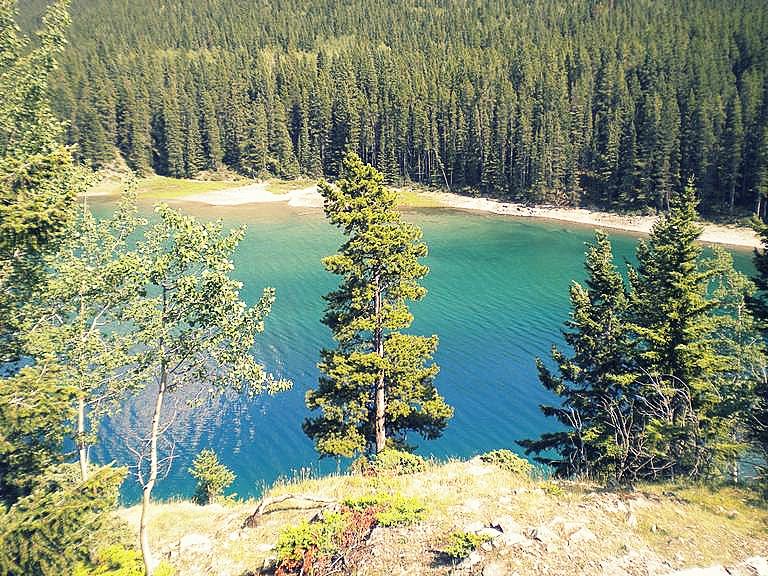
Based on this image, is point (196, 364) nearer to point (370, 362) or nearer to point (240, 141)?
point (370, 362)

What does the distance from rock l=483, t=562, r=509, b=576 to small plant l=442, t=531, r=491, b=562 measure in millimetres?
497

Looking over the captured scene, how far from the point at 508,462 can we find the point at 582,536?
266 inches

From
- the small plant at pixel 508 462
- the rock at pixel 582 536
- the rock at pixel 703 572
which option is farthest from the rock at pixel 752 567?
the small plant at pixel 508 462

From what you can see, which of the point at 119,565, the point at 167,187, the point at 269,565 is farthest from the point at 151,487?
the point at 167,187

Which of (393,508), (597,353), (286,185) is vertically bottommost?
(393,508)

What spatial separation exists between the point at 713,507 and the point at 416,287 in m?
12.0

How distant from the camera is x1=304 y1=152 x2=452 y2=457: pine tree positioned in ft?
64.7

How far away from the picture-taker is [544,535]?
11.0m

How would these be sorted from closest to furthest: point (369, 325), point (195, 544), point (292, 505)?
point (195, 544), point (292, 505), point (369, 325)

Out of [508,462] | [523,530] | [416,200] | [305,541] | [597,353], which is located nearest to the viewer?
[305,541]

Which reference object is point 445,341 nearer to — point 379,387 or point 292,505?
point 379,387

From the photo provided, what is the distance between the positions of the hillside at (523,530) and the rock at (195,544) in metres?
0.03

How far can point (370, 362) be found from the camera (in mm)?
19594

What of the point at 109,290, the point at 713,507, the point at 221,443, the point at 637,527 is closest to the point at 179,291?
the point at 109,290
